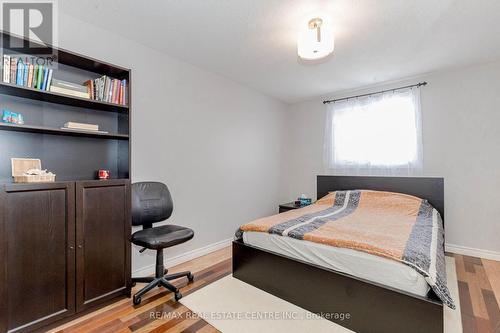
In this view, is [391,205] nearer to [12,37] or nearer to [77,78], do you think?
[77,78]

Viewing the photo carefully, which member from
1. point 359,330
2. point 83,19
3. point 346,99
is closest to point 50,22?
point 83,19

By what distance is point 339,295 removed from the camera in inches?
69.7

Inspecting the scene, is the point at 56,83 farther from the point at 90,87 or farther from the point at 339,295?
the point at 339,295

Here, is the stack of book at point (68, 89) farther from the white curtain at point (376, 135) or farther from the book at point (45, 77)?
the white curtain at point (376, 135)

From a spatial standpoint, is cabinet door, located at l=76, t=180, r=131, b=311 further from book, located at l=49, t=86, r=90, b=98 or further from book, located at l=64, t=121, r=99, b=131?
book, located at l=49, t=86, r=90, b=98

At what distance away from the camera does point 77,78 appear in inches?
84.3

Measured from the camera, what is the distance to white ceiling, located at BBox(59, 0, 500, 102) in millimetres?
1936

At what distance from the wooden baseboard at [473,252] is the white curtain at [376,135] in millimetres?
1081

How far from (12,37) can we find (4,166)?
91cm

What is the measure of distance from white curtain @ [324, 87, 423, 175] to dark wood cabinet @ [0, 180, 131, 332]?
3.23m

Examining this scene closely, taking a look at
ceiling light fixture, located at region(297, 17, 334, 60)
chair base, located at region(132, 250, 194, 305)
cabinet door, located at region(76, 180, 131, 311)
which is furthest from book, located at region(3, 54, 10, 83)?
ceiling light fixture, located at region(297, 17, 334, 60)

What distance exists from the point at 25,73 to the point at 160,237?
1552mm

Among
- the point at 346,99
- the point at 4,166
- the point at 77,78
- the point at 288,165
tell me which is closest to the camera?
the point at 4,166

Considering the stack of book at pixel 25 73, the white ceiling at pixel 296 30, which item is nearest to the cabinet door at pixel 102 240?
the stack of book at pixel 25 73
